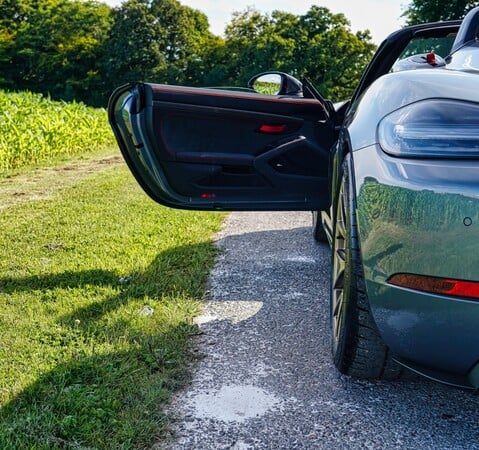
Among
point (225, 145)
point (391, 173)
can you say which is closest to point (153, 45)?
point (225, 145)

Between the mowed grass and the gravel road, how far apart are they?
139 mm

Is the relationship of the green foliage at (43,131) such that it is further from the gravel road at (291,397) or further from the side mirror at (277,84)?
the gravel road at (291,397)

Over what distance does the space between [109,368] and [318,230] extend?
2.49m

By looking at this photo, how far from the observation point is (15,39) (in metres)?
47.3

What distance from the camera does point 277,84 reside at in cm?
353

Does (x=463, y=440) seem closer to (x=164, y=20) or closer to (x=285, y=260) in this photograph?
(x=285, y=260)

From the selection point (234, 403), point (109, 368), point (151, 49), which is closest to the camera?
point (234, 403)

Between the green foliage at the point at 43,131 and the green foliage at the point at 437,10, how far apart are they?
65.2 ft

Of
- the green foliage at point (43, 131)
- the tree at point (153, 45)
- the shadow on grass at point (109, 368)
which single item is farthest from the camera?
the tree at point (153, 45)

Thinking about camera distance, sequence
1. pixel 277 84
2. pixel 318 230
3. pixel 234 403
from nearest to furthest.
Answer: pixel 234 403 → pixel 277 84 → pixel 318 230

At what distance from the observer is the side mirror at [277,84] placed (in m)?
3.39

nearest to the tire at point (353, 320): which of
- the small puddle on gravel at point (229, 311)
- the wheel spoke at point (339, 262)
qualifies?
the wheel spoke at point (339, 262)

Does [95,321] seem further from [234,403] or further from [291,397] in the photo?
[291,397]

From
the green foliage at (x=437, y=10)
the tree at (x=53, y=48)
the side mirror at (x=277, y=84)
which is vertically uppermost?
the green foliage at (x=437, y=10)
